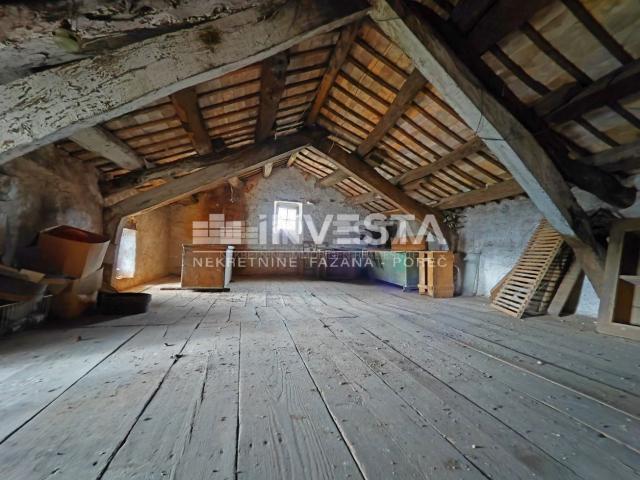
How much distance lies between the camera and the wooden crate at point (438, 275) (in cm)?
486

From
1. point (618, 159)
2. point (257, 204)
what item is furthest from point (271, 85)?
point (257, 204)

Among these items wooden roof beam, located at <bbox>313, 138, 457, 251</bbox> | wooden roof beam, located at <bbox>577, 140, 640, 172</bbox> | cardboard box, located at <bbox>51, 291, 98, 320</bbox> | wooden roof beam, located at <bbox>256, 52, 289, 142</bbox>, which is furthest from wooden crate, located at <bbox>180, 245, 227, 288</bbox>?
wooden roof beam, located at <bbox>577, 140, 640, 172</bbox>

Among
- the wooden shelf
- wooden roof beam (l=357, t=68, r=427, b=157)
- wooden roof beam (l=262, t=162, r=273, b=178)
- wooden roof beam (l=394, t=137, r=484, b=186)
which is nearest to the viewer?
the wooden shelf

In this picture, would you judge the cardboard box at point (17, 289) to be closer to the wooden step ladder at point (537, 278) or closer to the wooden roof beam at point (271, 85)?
the wooden roof beam at point (271, 85)

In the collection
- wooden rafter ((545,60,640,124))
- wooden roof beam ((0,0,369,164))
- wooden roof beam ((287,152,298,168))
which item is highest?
wooden roof beam ((287,152,298,168))

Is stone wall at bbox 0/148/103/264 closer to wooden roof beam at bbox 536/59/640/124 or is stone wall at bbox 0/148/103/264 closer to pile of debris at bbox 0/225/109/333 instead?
pile of debris at bbox 0/225/109/333

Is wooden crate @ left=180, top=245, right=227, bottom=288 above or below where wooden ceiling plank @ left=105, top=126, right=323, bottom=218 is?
below

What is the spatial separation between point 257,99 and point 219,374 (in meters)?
3.01

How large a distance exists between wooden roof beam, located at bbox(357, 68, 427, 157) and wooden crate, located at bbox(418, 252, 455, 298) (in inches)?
88.7

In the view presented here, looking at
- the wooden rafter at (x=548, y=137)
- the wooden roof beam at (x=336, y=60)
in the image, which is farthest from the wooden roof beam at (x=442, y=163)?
the wooden roof beam at (x=336, y=60)

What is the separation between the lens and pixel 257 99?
10.9ft

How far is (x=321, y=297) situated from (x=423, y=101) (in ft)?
10.6

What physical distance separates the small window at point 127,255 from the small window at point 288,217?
3698 millimetres

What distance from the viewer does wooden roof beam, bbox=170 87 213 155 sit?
2594mm
